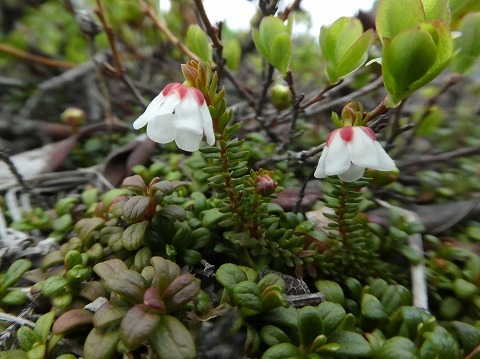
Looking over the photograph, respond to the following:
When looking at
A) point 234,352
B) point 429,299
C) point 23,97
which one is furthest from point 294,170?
point 23,97

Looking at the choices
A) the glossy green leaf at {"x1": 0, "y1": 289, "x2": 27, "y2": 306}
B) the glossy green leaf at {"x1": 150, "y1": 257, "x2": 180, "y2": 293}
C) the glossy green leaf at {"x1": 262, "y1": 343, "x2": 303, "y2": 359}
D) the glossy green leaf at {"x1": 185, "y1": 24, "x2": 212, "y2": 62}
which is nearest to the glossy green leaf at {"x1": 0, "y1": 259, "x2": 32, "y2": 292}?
the glossy green leaf at {"x1": 0, "y1": 289, "x2": 27, "y2": 306}

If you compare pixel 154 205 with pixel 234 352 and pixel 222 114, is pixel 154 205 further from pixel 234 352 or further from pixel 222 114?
pixel 234 352

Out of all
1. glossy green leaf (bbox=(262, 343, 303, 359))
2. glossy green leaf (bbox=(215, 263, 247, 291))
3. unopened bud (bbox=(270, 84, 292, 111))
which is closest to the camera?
glossy green leaf (bbox=(262, 343, 303, 359))

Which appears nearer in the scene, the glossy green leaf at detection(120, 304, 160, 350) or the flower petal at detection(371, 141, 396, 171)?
the glossy green leaf at detection(120, 304, 160, 350)

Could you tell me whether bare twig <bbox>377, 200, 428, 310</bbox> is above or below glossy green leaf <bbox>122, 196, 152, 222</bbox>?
below

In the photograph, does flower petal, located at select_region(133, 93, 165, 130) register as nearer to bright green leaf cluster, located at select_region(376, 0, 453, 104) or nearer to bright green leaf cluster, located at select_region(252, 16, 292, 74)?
bright green leaf cluster, located at select_region(252, 16, 292, 74)

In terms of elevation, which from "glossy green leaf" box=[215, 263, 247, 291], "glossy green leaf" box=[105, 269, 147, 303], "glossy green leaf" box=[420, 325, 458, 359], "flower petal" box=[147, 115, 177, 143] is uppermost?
"flower petal" box=[147, 115, 177, 143]
